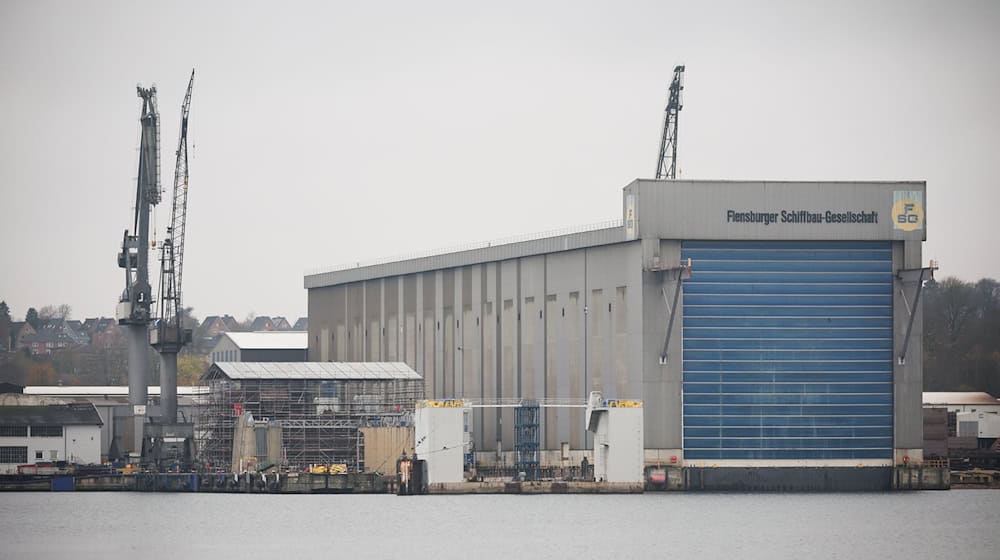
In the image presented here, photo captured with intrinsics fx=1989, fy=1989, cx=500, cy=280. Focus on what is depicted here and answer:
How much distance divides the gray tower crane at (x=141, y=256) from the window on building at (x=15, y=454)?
17949mm

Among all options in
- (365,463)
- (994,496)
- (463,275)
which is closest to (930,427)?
(994,496)

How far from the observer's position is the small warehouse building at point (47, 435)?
148m

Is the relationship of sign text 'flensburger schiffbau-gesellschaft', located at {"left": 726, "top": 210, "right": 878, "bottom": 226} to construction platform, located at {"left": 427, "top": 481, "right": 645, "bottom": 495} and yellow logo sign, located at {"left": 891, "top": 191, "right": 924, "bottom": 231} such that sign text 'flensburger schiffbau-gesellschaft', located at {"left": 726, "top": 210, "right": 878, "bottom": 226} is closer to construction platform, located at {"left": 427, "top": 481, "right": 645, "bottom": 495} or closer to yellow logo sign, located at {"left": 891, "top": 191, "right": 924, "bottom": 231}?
yellow logo sign, located at {"left": 891, "top": 191, "right": 924, "bottom": 231}

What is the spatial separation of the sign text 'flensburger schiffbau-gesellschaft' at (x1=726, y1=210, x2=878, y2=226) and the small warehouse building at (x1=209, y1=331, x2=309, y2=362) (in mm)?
72175

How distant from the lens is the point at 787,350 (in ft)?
422

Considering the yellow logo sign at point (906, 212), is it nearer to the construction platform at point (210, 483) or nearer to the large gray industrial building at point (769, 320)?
the large gray industrial building at point (769, 320)

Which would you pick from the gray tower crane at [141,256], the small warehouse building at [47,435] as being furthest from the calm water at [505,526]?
the gray tower crane at [141,256]

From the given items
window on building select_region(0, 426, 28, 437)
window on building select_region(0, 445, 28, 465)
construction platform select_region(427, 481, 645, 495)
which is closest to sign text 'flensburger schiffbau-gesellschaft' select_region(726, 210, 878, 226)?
construction platform select_region(427, 481, 645, 495)

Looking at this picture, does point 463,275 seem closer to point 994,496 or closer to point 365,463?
point 365,463

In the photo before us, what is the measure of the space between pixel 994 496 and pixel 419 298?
178 ft

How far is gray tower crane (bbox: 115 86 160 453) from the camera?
162875 mm

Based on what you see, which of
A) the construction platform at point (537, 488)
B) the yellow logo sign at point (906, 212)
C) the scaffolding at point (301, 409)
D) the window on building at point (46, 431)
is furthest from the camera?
the window on building at point (46, 431)

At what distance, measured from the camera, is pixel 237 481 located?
13375 centimetres

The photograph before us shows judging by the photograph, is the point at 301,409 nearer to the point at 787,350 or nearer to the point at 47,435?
the point at 47,435
